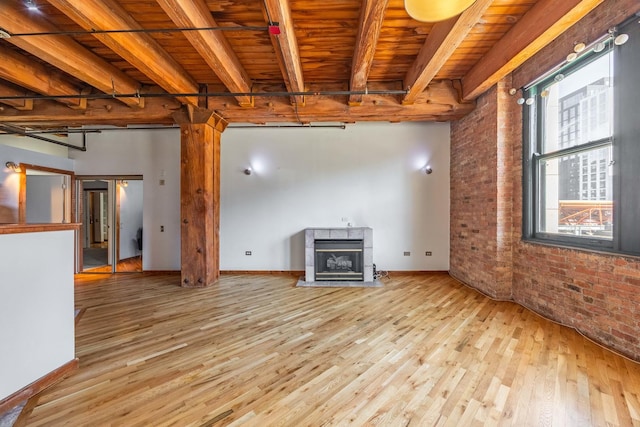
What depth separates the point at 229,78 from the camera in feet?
10.3

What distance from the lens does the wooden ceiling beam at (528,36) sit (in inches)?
82.8

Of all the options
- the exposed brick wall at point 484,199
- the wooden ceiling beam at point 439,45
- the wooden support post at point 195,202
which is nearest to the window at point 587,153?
the exposed brick wall at point 484,199

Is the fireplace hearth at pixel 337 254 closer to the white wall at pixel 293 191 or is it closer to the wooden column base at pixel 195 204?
the white wall at pixel 293 191

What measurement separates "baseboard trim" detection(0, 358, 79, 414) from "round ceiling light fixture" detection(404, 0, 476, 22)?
11.1 feet

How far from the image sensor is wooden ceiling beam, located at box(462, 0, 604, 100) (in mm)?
2104

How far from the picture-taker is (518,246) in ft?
11.0

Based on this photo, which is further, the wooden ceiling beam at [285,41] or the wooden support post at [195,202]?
the wooden support post at [195,202]

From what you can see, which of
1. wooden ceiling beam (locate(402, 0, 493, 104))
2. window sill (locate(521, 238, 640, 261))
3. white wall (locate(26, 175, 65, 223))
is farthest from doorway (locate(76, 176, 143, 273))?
window sill (locate(521, 238, 640, 261))

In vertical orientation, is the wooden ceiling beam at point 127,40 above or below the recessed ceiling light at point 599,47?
above

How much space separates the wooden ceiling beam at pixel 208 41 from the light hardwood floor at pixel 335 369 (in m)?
2.87

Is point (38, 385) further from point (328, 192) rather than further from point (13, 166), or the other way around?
point (13, 166)

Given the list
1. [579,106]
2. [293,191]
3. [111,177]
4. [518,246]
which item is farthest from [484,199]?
[111,177]

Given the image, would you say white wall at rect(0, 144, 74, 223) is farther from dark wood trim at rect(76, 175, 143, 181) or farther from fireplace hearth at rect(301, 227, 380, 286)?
fireplace hearth at rect(301, 227, 380, 286)

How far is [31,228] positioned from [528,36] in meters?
4.49
